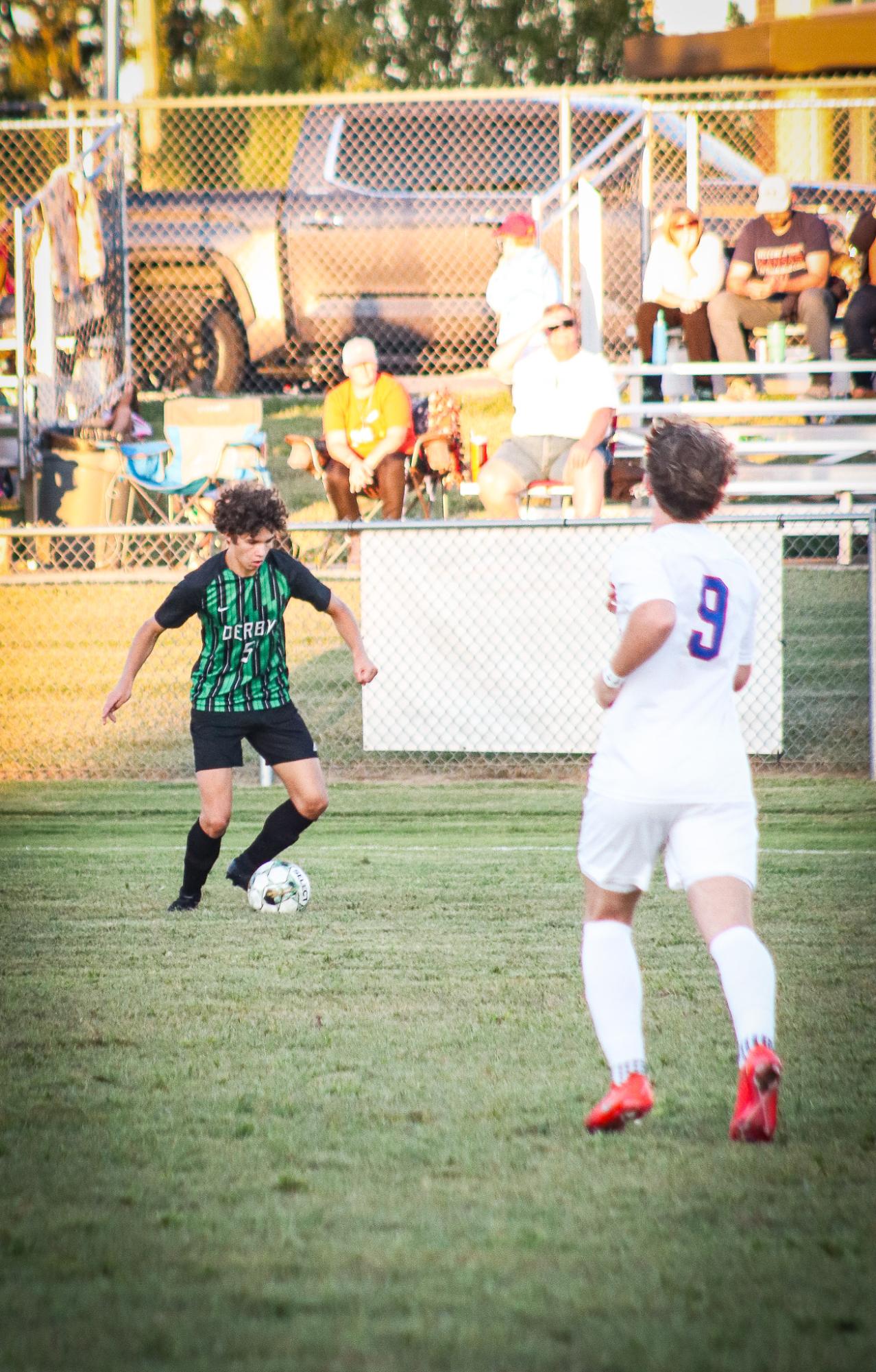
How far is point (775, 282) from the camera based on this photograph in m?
12.1

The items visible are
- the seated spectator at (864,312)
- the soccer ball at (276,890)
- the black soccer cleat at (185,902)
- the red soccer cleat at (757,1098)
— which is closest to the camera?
the red soccer cleat at (757,1098)

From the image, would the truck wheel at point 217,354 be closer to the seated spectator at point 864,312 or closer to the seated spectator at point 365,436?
the seated spectator at point 365,436

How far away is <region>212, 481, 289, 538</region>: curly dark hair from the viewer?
5.77 meters

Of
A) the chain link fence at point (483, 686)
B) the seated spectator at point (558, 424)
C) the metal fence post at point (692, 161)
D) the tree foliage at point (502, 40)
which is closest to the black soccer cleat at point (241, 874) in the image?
the chain link fence at point (483, 686)

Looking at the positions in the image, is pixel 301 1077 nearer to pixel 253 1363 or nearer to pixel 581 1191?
pixel 581 1191

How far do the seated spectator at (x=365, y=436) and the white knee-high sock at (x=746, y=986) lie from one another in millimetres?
8241

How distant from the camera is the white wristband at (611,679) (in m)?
3.65

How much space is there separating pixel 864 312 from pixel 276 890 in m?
7.46

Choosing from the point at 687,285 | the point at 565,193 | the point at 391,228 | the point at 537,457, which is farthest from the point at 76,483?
the point at 687,285

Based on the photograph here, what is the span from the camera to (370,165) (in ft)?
47.6

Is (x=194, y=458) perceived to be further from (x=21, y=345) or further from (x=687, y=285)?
(x=687, y=285)

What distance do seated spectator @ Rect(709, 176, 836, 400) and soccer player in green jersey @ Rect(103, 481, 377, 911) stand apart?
21.7 ft

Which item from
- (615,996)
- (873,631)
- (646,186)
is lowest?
(615,996)

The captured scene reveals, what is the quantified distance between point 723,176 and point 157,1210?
12.5 m
